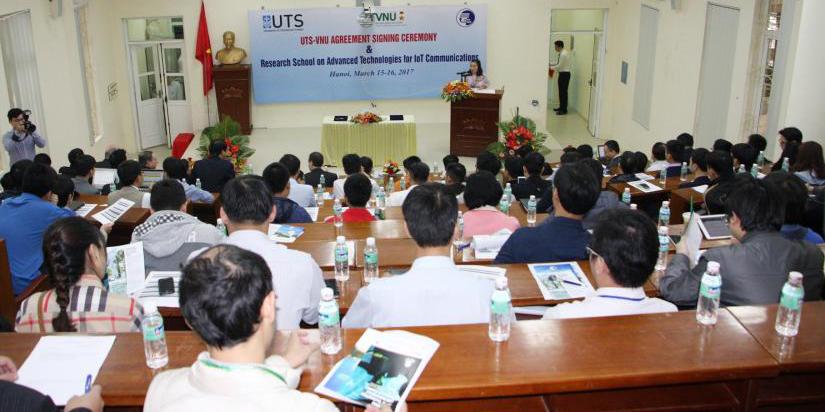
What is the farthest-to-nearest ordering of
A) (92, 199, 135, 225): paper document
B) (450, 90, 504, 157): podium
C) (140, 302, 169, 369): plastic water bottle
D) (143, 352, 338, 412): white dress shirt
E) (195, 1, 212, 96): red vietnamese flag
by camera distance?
(195, 1, 212, 96): red vietnamese flag → (450, 90, 504, 157): podium → (92, 199, 135, 225): paper document → (140, 302, 169, 369): plastic water bottle → (143, 352, 338, 412): white dress shirt

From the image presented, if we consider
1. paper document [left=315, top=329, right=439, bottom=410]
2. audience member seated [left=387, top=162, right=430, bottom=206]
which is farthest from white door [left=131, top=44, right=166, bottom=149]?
paper document [left=315, top=329, right=439, bottom=410]

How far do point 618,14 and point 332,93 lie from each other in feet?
15.0

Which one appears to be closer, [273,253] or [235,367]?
[235,367]

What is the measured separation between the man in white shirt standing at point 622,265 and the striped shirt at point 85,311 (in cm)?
159

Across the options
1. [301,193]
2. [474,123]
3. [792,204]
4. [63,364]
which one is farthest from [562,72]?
[63,364]

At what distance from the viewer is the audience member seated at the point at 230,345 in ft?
5.29

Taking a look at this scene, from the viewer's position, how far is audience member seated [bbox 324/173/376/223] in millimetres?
4676

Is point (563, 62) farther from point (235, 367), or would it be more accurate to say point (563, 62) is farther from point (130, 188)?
point (235, 367)

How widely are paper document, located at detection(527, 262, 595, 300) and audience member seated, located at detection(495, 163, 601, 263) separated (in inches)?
4.6

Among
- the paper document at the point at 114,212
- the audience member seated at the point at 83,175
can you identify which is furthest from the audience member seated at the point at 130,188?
the audience member seated at the point at 83,175

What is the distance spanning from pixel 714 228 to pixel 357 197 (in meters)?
2.18

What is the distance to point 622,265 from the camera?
99.1 inches

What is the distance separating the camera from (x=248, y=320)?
168cm

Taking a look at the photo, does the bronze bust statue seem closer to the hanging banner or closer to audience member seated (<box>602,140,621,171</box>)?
the hanging banner
